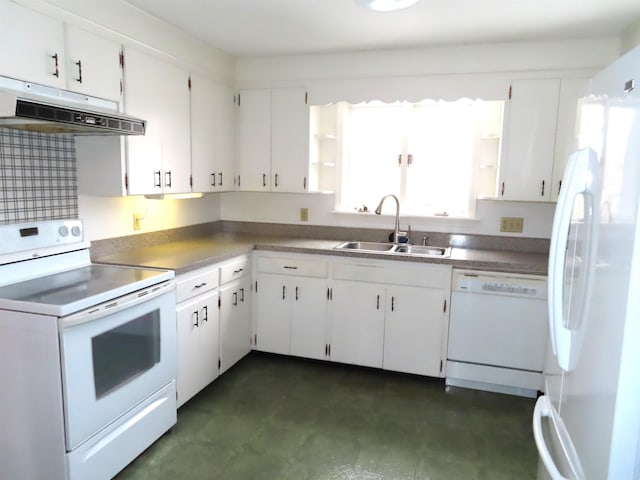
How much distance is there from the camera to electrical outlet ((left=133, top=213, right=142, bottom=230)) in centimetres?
297

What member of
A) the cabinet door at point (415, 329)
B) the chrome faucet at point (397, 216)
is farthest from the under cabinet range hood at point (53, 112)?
the cabinet door at point (415, 329)

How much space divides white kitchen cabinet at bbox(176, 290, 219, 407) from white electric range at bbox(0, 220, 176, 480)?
0.17 metres

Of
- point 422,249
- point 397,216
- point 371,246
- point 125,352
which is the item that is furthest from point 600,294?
point 371,246

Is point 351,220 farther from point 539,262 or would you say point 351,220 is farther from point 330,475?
point 330,475

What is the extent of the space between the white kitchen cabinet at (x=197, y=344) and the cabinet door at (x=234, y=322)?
9cm

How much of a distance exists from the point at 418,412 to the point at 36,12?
285cm

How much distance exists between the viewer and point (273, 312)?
3.34m

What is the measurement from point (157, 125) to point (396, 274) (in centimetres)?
179

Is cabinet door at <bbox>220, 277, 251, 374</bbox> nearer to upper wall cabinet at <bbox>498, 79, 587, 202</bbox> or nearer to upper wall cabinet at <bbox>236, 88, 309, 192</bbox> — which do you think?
upper wall cabinet at <bbox>236, 88, 309, 192</bbox>

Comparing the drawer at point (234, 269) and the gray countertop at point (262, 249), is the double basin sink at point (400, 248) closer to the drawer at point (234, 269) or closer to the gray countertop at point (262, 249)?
the gray countertop at point (262, 249)

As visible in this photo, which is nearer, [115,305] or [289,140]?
[115,305]

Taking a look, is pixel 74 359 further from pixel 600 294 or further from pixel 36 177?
pixel 600 294

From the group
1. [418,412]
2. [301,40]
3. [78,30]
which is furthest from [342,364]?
[78,30]

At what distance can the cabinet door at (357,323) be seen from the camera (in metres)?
3.10
